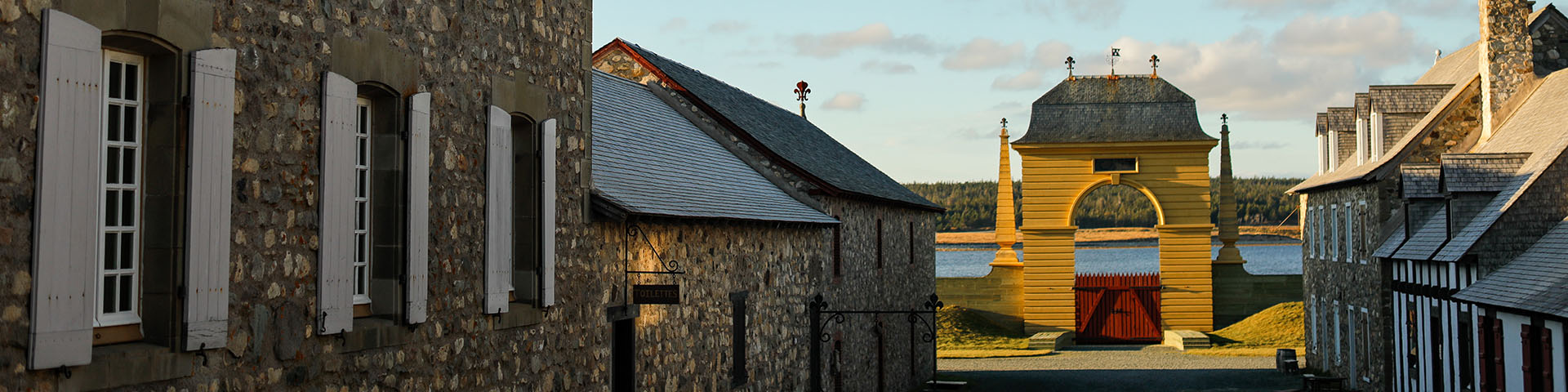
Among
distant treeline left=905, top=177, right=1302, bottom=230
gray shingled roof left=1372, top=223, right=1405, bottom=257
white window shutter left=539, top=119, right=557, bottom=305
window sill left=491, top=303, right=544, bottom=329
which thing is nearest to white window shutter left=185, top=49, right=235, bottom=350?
window sill left=491, top=303, right=544, bottom=329

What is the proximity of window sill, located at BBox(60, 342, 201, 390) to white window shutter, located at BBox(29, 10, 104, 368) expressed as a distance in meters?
0.10

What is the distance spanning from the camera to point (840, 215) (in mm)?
23000

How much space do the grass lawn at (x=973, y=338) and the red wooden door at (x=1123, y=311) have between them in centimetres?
219

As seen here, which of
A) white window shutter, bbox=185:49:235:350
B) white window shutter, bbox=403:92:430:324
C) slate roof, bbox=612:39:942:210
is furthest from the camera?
slate roof, bbox=612:39:942:210

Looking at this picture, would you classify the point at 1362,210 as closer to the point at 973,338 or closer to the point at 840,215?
the point at 840,215

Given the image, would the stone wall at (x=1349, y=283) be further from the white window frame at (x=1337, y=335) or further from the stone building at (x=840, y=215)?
the stone building at (x=840, y=215)

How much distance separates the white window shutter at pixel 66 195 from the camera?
582 centimetres

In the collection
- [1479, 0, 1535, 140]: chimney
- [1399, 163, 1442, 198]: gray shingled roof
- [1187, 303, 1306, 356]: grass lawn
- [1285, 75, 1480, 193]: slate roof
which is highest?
[1479, 0, 1535, 140]: chimney

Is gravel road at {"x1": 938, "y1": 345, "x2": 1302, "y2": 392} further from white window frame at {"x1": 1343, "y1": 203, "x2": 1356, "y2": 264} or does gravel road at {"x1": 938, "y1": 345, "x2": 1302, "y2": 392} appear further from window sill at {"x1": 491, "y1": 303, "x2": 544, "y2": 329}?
window sill at {"x1": 491, "y1": 303, "x2": 544, "y2": 329}

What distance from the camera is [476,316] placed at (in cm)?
994

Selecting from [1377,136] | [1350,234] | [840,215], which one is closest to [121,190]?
[840,215]

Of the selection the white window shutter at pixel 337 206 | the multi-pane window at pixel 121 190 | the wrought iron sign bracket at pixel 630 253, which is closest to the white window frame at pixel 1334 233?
the wrought iron sign bracket at pixel 630 253

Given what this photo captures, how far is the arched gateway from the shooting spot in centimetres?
4016

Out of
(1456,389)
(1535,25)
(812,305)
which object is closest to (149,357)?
(812,305)
